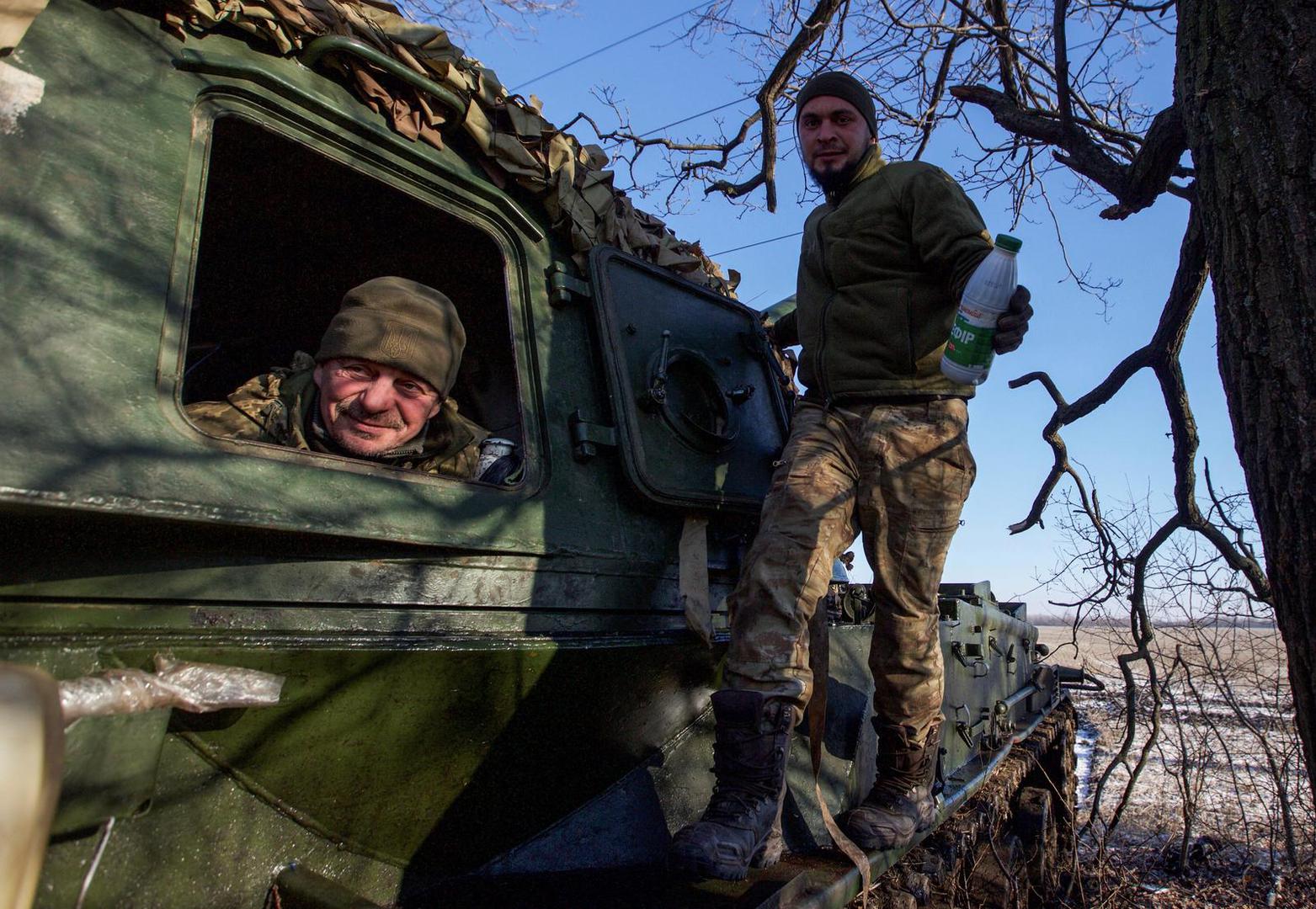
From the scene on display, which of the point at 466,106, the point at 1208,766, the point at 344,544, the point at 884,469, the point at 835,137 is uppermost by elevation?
the point at 835,137

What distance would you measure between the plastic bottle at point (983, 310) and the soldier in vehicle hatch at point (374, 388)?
138 cm

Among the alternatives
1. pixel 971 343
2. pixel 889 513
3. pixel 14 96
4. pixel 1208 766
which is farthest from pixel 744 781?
pixel 1208 766

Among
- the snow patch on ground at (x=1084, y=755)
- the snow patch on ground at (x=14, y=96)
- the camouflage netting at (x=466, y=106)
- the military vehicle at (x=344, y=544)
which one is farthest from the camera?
the snow patch on ground at (x=1084, y=755)

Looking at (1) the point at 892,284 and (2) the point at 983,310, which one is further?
(1) the point at 892,284

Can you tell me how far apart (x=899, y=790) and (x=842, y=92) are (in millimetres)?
2244

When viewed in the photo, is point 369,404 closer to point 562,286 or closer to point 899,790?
point 562,286

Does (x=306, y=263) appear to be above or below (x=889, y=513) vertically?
above

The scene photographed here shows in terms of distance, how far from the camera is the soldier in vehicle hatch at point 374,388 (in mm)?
→ 2486

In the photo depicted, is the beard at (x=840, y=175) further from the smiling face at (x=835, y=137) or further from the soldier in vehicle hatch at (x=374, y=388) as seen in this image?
the soldier in vehicle hatch at (x=374, y=388)

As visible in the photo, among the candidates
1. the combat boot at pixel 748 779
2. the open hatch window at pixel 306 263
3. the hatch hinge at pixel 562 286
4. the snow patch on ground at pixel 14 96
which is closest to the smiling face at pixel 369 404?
the open hatch window at pixel 306 263

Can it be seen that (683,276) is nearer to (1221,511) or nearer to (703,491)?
(703,491)

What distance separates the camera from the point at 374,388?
2.51m

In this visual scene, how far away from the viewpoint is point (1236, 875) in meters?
6.44

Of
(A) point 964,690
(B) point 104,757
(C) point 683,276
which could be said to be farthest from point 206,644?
(A) point 964,690
